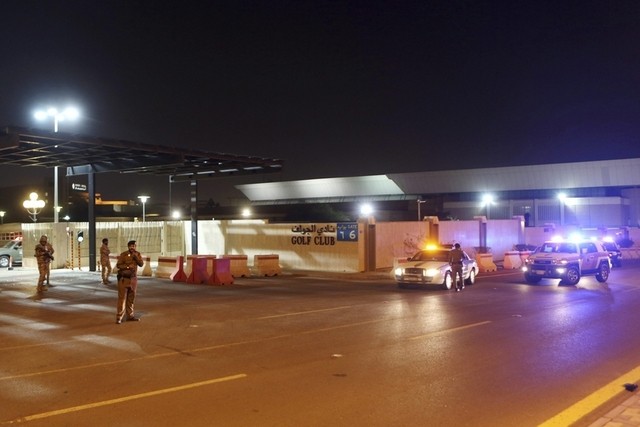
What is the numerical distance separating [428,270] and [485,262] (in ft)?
33.8

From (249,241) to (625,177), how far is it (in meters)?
39.5

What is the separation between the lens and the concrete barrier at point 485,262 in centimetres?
2888

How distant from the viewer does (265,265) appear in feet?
85.4

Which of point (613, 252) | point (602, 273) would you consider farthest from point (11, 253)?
point (613, 252)

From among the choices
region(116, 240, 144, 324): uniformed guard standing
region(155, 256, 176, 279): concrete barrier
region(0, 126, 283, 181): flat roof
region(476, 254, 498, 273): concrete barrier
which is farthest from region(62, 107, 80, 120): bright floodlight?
region(476, 254, 498, 273): concrete barrier

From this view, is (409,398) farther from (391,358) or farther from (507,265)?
(507,265)

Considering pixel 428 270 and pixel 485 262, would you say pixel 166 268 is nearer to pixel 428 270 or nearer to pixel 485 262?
pixel 428 270

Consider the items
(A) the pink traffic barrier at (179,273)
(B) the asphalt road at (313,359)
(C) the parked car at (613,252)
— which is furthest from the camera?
(C) the parked car at (613,252)

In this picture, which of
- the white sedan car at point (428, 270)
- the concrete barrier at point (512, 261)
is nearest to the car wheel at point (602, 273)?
the white sedan car at point (428, 270)

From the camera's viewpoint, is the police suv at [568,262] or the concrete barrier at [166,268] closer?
the police suv at [568,262]

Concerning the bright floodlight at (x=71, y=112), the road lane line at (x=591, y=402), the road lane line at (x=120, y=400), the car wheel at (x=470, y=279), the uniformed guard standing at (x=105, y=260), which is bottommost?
the road lane line at (x=591, y=402)

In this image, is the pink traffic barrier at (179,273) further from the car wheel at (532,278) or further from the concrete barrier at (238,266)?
the car wheel at (532,278)

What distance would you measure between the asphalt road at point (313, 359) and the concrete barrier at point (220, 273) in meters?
4.82

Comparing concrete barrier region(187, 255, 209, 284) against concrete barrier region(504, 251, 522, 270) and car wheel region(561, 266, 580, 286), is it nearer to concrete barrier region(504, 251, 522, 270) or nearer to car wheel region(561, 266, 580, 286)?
car wheel region(561, 266, 580, 286)
